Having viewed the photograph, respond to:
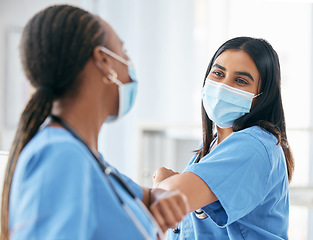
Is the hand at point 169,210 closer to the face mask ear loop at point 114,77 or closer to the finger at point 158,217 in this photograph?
the finger at point 158,217

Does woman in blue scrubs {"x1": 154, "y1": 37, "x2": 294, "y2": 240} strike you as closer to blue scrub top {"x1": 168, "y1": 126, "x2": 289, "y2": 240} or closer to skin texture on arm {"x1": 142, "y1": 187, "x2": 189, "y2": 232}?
blue scrub top {"x1": 168, "y1": 126, "x2": 289, "y2": 240}

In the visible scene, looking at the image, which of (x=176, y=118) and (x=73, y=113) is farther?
(x=176, y=118)

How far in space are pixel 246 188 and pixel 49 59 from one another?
641 mm

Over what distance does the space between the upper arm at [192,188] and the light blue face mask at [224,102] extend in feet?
0.99

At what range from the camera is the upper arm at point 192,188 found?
1.07 meters

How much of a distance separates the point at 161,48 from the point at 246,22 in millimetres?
659

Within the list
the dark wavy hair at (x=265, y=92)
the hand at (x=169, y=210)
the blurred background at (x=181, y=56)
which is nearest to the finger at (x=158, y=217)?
the hand at (x=169, y=210)

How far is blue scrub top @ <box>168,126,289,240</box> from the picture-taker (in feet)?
3.65

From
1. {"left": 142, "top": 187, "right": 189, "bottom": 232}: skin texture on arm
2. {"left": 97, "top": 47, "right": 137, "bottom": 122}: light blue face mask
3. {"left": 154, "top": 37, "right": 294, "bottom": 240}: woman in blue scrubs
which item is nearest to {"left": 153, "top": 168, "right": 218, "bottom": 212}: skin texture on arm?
{"left": 154, "top": 37, "right": 294, "bottom": 240}: woman in blue scrubs

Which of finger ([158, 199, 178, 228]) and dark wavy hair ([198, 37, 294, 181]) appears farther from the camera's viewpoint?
dark wavy hair ([198, 37, 294, 181])

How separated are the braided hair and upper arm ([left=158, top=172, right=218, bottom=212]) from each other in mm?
423

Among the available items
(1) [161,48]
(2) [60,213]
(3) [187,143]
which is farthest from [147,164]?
(2) [60,213]

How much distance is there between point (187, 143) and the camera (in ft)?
8.69

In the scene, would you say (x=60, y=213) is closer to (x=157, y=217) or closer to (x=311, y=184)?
(x=157, y=217)
